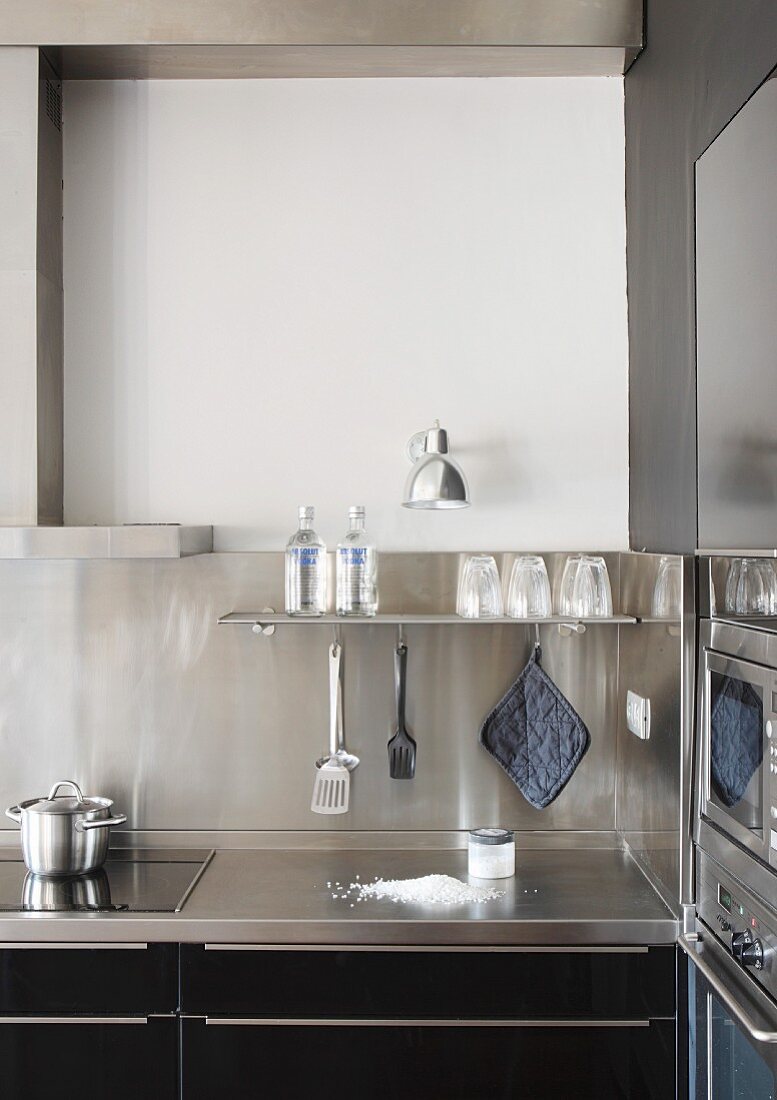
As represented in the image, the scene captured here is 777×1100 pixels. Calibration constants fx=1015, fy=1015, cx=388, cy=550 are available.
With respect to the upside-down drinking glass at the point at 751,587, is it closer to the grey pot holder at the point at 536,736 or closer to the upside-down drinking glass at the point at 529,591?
the upside-down drinking glass at the point at 529,591

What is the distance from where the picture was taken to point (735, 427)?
61.6 inches

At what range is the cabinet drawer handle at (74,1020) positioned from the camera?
6.17 ft

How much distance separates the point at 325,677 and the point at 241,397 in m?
0.70

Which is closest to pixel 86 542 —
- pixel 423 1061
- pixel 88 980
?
pixel 88 980

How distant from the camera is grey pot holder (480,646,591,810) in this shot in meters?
2.35

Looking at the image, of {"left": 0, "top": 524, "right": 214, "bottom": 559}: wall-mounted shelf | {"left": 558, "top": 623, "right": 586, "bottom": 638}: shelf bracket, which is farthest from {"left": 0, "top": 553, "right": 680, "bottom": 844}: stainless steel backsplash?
{"left": 0, "top": 524, "right": 214, "bottom": 559}: wall-mounted shelf

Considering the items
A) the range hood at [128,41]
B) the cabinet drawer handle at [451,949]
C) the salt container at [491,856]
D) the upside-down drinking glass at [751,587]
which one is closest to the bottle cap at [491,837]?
the salt container at [491,856]

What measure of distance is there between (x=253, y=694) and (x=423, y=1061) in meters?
0.90

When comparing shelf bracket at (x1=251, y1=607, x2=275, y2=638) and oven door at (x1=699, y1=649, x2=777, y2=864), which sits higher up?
shelf bracket at (x1=251, y1=607, x2=275, y2=638)

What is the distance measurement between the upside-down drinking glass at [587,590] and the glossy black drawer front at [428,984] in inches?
28.1

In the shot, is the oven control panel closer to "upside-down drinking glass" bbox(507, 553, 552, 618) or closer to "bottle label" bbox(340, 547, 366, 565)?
"upside-down drinking glass" bbox(507, 553, 552, 618)

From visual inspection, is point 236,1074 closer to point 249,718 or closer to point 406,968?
point 406,968

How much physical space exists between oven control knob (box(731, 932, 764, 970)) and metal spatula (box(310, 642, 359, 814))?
0.93 m

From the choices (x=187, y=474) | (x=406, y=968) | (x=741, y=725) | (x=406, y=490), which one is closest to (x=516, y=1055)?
(x=406, y=968)
